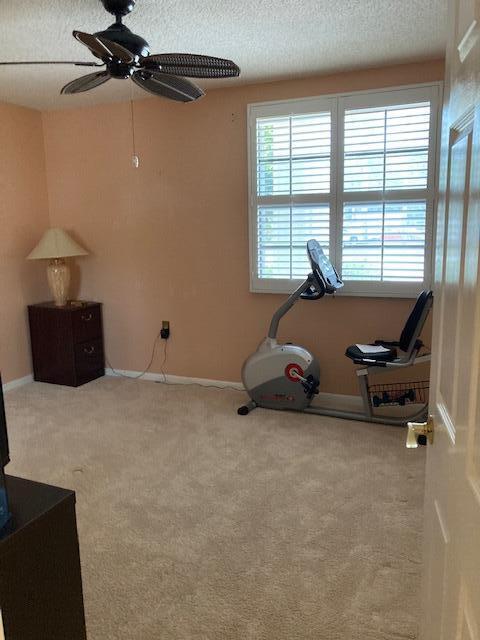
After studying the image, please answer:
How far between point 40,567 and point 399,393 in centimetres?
305

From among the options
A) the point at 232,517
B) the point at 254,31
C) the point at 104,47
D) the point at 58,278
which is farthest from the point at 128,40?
the point at 58,278

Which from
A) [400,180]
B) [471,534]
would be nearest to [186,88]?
[400,180]

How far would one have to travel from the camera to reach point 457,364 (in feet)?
2.95

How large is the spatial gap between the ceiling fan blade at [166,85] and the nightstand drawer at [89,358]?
246cm

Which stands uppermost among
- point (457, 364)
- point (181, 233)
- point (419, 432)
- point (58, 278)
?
point (181, 233)

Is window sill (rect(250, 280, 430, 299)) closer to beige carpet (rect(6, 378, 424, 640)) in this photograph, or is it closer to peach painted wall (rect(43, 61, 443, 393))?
peach painted wall (rect(43, 61, 443, 393))

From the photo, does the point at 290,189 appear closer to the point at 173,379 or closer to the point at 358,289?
the point at 358,289

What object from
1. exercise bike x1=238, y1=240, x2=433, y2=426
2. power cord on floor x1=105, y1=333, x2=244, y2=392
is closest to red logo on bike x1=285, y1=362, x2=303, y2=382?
exercise bike x1=238, y1=240, x2=433, y2=426

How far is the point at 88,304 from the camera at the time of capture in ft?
15.1

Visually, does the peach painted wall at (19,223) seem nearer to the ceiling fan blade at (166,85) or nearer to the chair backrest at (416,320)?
the ceiling fan blade at (166,85)

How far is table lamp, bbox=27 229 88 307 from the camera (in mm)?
4336

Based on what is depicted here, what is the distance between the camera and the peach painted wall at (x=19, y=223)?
4352 mm

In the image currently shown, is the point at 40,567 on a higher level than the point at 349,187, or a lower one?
lower

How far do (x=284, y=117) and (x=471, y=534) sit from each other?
353 centimetres
